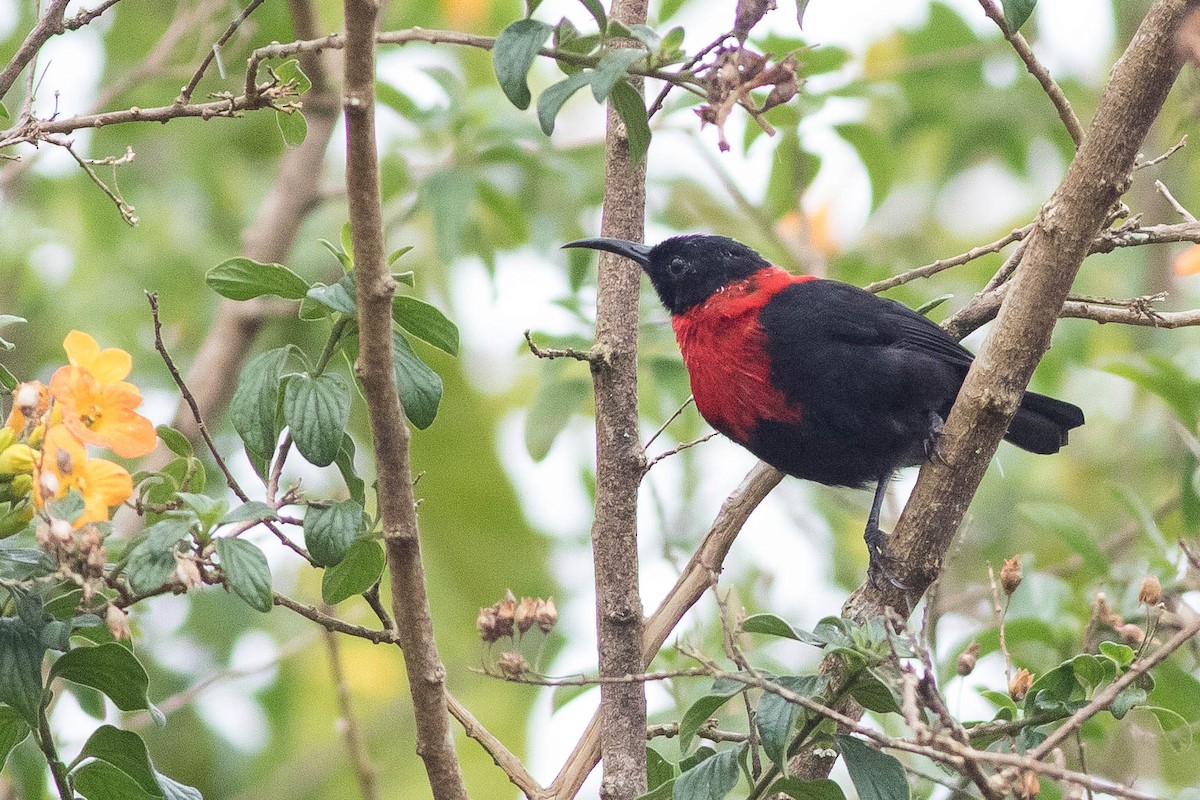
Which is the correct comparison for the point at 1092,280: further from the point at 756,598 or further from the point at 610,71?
the point at 610,71

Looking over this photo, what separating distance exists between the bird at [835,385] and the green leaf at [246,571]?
187 cm

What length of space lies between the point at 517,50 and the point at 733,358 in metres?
1.90

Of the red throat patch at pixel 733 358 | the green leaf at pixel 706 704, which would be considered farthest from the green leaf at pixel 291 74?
the red throat patch at pixel 733 358

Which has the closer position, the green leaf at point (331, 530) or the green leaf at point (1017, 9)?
the green leaf at point (331, 530)

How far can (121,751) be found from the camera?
2.00 m

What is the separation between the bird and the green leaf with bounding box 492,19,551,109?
1675mm

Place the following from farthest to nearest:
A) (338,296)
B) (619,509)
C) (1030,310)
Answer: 1. (619,509)
2. (1030,310)
3. (338,296)

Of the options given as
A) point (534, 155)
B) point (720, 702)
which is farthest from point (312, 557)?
point (534, 155)

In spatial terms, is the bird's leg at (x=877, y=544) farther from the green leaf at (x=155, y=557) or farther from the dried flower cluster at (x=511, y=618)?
the green leaf at (x=155, y=557)

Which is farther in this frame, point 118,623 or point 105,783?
point 105,783

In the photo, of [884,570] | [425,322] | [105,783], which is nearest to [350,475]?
[425,322]

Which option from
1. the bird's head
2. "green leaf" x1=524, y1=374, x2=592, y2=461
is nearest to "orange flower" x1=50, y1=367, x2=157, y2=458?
"green leaf" x1=524, y1=374, x2=592, y2=461

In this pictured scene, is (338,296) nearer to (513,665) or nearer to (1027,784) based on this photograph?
(513,665)

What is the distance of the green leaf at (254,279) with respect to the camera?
2.02 meters
